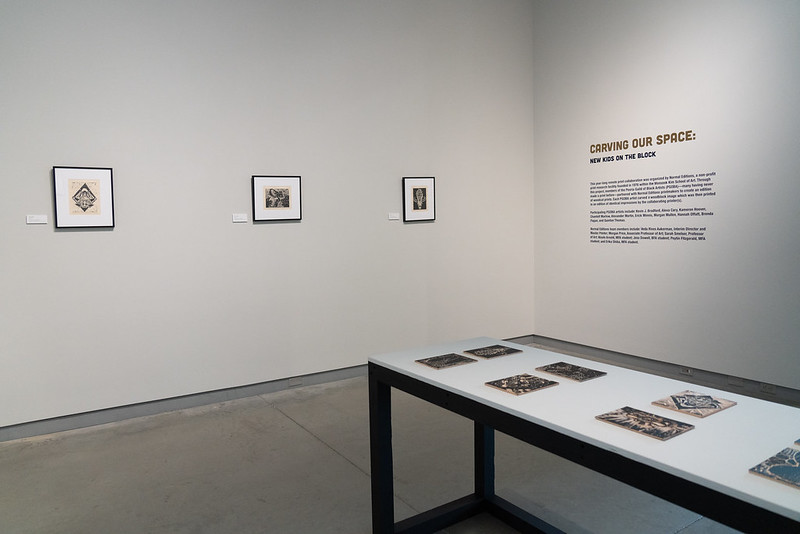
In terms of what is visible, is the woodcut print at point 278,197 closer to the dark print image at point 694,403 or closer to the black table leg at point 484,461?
the black table leg at point 484,461

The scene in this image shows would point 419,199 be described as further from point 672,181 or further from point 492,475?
point 492,475

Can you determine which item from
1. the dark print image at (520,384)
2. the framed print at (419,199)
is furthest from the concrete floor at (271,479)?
the framed print at (419,199)

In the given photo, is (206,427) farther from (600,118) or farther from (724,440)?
(600,118)

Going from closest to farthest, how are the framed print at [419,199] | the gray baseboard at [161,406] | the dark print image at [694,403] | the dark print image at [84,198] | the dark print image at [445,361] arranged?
the dark print image at [694,403] → the dark print image at [445,361] → the gray baseboard at [161,406] → the dark print image at [84,198] → the framed print at [419,199]

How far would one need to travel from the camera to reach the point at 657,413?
2.03m

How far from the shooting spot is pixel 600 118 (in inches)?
257

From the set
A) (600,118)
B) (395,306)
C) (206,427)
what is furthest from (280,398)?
(600,118)

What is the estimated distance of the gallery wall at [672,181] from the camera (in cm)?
504

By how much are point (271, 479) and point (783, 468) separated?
2917 millimetres

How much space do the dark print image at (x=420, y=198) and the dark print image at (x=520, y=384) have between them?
4.06 metres

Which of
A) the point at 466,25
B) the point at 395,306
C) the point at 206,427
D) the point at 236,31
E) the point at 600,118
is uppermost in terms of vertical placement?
the point at 466,25

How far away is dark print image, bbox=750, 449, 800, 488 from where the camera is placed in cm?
149

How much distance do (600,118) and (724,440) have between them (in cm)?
540

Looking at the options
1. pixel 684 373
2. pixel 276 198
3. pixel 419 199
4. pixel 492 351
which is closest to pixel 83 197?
pixel 276 198
